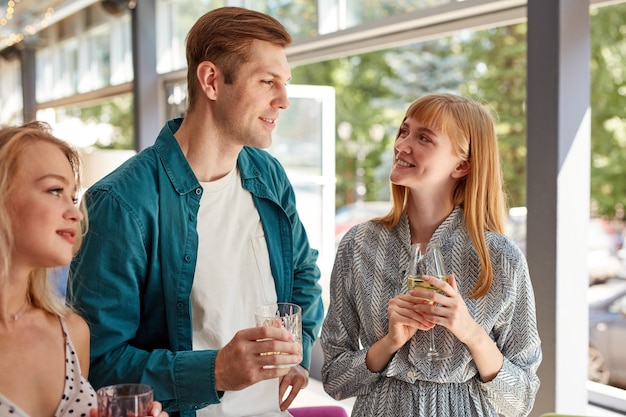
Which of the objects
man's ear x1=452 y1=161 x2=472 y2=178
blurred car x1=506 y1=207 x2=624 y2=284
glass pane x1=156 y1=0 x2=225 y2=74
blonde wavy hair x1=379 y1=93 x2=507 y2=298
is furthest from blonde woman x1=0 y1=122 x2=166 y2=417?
blurred car x1=506 y1=207 x2=624 y2=284

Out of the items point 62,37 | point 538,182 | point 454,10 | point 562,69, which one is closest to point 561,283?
point 538,182

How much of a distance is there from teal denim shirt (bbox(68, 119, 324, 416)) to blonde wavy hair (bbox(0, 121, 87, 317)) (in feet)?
0.22

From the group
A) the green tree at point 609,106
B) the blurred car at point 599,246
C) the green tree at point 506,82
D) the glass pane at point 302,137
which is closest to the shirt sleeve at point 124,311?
the glass pane at point 302,137

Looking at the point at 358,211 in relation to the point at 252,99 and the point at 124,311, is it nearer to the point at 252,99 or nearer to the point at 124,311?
the point at 252,99

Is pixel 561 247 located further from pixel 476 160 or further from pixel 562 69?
pixel 476 160

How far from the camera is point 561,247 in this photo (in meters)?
2.75

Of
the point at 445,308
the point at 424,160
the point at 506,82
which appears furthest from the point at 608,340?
the point at 445,308

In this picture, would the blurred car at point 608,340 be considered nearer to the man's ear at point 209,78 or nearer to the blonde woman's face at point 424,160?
the blonde woman's face at point 424,160

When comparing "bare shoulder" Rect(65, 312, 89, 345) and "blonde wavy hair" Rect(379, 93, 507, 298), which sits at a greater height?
"blonde wavy hair" Rect(379, 93, 507, 298)

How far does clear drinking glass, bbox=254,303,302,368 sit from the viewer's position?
148cm

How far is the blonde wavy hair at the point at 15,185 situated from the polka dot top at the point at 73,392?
6 cm

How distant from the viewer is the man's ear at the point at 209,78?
1.84 meters

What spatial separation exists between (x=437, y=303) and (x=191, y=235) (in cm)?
62

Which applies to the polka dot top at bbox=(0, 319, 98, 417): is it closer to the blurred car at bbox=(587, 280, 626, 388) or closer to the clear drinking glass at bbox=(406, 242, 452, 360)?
the clear drinking glass at bbox=(406, 242, 452, 360)
